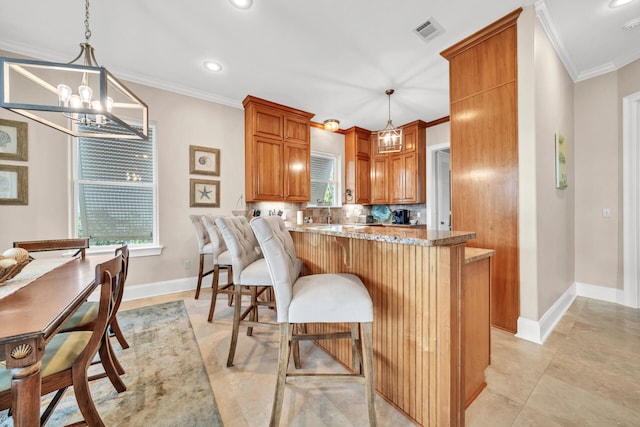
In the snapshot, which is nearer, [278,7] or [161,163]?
[278,7]

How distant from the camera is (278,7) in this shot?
2020 mm

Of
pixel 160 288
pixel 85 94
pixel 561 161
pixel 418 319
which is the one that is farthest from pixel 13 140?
pixel 561 161

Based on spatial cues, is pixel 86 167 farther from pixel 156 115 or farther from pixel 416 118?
pixel 416 118

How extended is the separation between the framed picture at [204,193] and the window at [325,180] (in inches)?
74.9

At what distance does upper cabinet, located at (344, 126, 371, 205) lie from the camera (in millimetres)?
5070

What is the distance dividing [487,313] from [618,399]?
82cm

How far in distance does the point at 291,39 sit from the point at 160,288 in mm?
3467

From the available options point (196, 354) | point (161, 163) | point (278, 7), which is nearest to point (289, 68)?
point (278, 7)

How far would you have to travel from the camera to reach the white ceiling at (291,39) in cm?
202

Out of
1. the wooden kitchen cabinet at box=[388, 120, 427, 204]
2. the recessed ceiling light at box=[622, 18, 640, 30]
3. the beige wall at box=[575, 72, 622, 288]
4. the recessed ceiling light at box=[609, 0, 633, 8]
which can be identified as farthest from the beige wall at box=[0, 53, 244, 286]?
the beige wall at box=[575, 72, 622, 288]

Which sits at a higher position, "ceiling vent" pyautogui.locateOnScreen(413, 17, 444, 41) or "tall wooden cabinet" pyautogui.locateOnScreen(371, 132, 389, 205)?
"ceiling vent" pyautogui.locateOnScreen(413, 17, 444, 41)

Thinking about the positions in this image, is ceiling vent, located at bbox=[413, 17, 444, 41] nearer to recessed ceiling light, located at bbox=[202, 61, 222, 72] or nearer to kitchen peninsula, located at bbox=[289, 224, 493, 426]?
kitchen peninsula, located at bbox=[289, 224, 493, 426]

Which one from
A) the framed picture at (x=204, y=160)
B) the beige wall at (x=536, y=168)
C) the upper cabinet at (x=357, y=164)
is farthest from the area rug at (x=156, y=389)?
the upper cabinet at (x=357, y=164)

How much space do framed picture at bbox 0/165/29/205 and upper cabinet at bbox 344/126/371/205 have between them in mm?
4585
